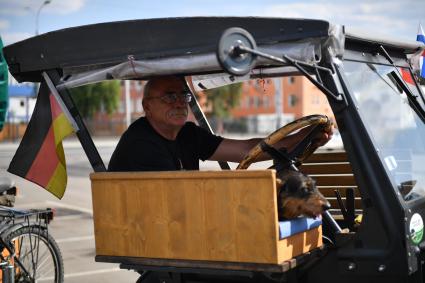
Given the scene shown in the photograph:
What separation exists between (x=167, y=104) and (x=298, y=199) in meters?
1.18

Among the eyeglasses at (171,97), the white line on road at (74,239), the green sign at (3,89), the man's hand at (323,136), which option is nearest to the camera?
the man's hand at (323,136)

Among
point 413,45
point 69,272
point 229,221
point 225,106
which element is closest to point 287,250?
point 229,221

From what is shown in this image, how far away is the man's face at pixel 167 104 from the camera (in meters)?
3.73

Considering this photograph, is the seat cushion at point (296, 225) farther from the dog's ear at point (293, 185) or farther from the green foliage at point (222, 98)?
the green foliage at point (222, 98)

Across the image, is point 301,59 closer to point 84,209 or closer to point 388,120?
point 388,120

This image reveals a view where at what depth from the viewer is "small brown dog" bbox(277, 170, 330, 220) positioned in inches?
113

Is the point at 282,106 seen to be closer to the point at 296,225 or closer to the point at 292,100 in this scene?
the point at 292,100

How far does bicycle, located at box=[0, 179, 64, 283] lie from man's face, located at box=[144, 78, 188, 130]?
5.56ft

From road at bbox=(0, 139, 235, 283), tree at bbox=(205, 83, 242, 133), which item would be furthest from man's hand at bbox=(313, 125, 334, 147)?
tree at bbox=(205, 83, 242, 133)

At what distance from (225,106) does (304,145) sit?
69.6 meters

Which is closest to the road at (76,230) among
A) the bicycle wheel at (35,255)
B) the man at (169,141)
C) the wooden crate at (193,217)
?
the man at (169,141)

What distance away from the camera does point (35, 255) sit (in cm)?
496

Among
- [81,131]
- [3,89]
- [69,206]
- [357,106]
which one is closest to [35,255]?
[3,89]

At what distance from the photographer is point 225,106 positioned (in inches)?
2864
